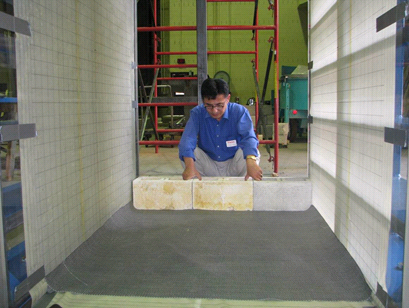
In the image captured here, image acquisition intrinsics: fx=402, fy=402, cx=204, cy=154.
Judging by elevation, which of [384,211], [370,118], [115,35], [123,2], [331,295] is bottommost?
[331,295]

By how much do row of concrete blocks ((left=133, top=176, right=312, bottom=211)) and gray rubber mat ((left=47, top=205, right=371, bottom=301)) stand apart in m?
0.18

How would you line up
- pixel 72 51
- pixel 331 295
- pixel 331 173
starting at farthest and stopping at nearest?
pixel 331 173
pixel 72 51
pixel 331 295

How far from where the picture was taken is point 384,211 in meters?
1.83

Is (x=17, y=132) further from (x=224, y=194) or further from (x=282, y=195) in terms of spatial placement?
(x=282, y=195)

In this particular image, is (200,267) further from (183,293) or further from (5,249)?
(5,249)

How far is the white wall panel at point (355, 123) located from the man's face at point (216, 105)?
80 centimetres

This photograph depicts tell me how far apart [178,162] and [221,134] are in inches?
101

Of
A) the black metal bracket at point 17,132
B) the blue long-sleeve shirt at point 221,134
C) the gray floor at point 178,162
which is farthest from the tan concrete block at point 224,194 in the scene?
the black metal bracket at point 17,132

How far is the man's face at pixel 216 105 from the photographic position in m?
3.36

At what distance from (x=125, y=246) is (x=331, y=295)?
52.5 inches

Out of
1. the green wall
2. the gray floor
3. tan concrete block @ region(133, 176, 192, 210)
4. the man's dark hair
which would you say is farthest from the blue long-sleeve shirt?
the green wall

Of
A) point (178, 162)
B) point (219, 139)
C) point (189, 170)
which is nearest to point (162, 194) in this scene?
point (189, 170)

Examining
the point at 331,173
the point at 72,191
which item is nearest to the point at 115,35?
the point at 72,191

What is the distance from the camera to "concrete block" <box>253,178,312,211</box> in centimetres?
343
